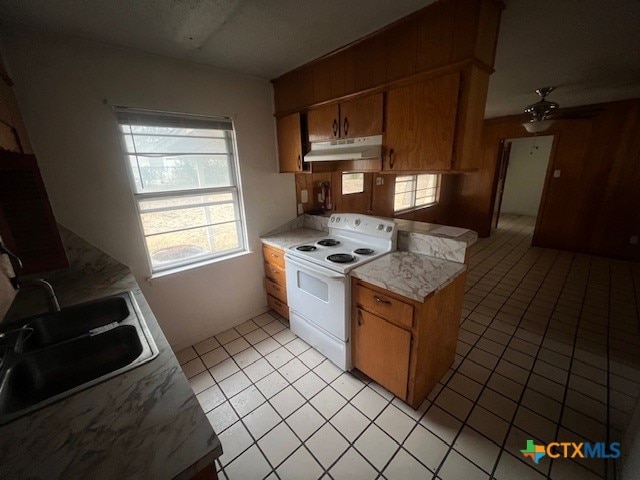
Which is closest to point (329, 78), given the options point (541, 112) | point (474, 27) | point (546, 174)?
point (474, 27)

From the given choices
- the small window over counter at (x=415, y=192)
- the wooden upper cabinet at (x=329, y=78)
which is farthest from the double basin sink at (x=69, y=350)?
the small window over counter at (x=415, y=192)

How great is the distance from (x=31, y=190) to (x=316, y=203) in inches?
91.9

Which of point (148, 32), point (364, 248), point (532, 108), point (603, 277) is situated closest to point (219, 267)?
point (364, 248)

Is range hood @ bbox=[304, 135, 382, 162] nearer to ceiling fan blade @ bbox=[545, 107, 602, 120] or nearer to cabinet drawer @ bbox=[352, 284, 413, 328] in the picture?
cabinet drawer @ bbox=[352, 284, 413, 328]

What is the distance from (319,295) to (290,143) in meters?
1.46

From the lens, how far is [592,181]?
4.00 m

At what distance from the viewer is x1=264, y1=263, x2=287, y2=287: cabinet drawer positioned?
255 cm

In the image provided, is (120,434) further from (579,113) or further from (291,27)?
(579,113)

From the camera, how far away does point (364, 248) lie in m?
2.23

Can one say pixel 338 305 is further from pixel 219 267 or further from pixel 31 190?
pixel 31 190

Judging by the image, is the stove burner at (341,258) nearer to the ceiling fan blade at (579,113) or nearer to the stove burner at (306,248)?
the stove burner at (306,248)

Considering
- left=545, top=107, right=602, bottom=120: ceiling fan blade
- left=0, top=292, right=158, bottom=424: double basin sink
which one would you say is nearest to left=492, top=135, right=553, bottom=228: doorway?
left=545, top=107, right=602, bottom=120: ceiling fan blade

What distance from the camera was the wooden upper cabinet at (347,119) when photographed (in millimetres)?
1811

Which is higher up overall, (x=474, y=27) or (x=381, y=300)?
(x=474, y=27)
